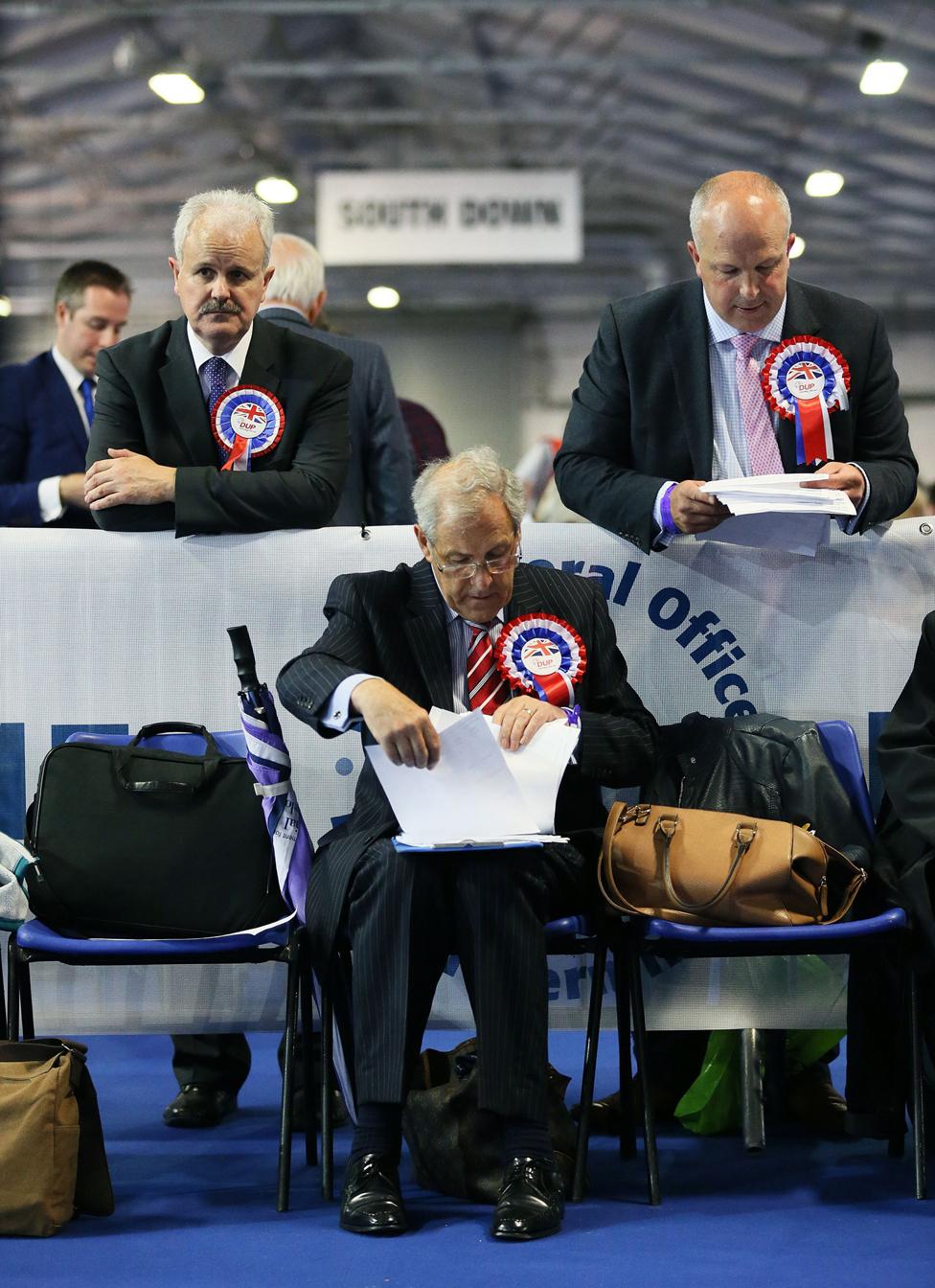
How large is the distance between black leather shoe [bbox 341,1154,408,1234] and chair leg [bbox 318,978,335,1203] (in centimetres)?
17

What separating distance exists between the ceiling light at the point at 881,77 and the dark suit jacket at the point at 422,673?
806 cm

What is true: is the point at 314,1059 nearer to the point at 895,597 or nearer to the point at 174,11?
the point at 895,597

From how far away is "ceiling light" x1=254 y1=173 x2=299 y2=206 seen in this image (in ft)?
43.1

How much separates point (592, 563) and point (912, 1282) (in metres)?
1.65

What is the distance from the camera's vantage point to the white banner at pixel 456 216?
1009 centimetres

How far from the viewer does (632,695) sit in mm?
3094

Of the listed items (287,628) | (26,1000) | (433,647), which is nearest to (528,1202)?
(433,647)

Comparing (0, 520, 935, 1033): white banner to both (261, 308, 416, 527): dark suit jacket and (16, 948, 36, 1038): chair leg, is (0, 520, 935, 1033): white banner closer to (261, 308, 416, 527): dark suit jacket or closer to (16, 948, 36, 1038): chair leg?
(16, 948, 36, 1038): chair leg

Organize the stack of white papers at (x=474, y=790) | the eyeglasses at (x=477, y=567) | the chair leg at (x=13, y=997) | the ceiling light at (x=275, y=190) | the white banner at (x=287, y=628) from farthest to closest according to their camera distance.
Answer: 1. the ceiling light at (x=275, y=190)
2. the white banner at (x=287, y=628)
3. the chair leg at (x=13, y=997)
4. the eyeglasses at (x=477, y=567)
5. the stack of white papers at (x=474, y=790)

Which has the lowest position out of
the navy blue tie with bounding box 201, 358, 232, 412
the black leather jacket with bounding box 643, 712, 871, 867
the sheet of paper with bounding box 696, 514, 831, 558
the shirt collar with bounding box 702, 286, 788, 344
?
the black leather jacket with bounding box 643, 712, 871, 867

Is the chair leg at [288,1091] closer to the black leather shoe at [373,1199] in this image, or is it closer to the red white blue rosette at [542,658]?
the black leather shoe at [373,1199]

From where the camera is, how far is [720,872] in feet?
9.18

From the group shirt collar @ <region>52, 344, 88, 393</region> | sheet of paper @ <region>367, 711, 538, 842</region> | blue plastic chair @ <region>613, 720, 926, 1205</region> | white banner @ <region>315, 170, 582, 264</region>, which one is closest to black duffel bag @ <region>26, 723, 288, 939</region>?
sheet of paper @ <region>367, 711, 538, 842</region>

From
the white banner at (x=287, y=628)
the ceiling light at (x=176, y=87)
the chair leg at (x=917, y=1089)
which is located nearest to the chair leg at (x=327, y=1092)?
the white banner at (x=287, y=628)
